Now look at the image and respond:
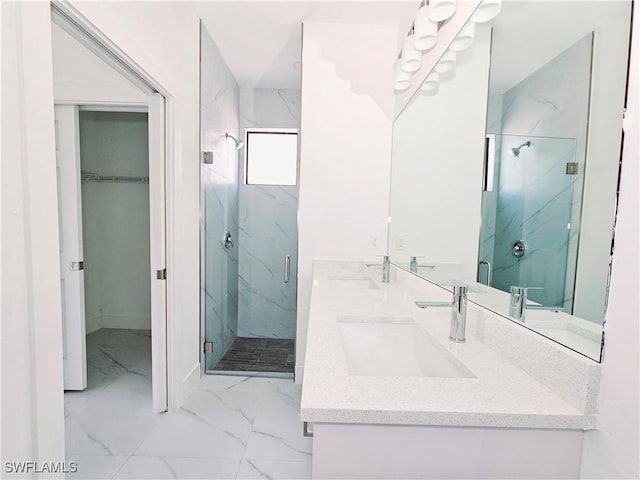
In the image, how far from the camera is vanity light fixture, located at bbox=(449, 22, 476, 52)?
4.05 ft

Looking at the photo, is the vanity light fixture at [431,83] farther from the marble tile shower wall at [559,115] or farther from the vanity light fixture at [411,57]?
the marble tile shower wall at [559,115]

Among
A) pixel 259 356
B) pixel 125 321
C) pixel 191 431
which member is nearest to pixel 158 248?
pixel 191 431

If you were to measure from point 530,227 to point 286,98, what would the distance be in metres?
3.21

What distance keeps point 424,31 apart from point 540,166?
1112 millimetres

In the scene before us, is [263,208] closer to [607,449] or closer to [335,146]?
[335,146]

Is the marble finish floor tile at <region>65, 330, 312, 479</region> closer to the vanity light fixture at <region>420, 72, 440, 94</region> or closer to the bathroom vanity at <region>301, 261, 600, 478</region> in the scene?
the bathroom vanity at <region>301, 261, 600, 478</region>

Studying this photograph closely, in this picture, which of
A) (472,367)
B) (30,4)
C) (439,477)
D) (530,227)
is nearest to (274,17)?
(30,4)

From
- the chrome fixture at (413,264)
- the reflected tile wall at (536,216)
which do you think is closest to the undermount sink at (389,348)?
the reflected tile wall at (536,216)

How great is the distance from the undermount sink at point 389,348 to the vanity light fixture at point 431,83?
1.20 meters

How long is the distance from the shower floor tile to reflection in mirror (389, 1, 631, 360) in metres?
1.98

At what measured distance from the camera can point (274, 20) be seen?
7.40 feet

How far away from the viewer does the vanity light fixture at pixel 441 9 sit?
54.2 inches

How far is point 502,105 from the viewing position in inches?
39.7
